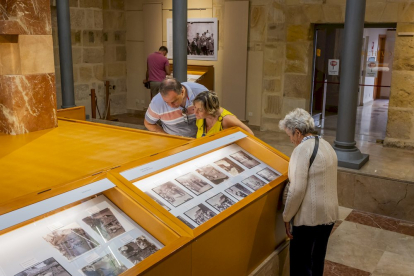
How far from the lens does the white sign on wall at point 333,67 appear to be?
9156 millimetres

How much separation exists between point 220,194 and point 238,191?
0.19 meters

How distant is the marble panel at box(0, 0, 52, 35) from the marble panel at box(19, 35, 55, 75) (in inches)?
2.3

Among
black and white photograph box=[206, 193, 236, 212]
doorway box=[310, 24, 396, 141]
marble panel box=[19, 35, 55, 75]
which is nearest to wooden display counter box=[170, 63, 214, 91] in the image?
doorway box=[310, 24, 396, 141]

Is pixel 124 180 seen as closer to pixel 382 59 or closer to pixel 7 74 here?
pixel 7 74

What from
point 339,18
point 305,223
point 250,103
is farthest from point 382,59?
point 305,223

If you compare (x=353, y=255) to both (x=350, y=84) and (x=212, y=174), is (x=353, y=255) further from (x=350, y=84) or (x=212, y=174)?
(x=350, y=84)

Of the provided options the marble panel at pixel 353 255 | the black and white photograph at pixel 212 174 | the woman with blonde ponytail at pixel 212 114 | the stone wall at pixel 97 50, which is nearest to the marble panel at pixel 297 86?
the stone wall at pixel 97 50

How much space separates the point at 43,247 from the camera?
2.15m

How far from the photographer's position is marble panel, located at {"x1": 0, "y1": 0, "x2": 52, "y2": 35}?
411 cm

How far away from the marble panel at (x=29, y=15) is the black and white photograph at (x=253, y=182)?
8.30ft

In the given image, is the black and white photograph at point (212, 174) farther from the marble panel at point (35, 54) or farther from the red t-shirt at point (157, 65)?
the red t-shirt at point (157, 65)

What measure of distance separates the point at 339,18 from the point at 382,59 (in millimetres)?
1147

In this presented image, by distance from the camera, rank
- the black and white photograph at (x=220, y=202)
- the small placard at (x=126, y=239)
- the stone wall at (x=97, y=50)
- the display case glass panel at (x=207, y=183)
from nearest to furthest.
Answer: the small placard at (x=126, y=239) → the display case glass panel at (x=207, y=183) → the black and white photograph at (x=220, y=202) → the stone wall at (x=97, y=50)

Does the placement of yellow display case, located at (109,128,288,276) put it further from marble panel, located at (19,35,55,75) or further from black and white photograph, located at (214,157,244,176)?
marble panel, located at (19,35,55,75)
